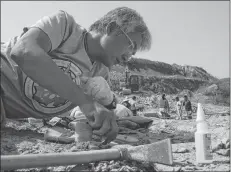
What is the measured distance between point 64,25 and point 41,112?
667mm

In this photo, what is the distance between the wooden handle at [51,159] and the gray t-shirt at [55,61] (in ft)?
2.34

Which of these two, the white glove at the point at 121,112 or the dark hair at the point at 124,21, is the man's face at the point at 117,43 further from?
the white glove at the point at 121,112

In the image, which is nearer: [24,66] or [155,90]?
[24,66]

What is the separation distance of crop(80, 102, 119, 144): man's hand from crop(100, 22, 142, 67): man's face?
0.58 metres

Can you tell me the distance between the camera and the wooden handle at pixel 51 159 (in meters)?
1.14

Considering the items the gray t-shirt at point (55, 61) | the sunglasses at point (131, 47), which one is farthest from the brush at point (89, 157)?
the sunglasses at point (131, 47)

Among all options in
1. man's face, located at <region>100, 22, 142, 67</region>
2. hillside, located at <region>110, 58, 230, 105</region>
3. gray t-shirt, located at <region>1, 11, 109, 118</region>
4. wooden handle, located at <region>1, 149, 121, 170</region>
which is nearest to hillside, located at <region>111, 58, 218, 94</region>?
hillside, located at <region>110, 58, 230, 105</region>

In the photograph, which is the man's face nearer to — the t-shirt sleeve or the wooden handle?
the t-shirt sleeve

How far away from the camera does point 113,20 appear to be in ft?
6.78

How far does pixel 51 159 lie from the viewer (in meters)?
1.21

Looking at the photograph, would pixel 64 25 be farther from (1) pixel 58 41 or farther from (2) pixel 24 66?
(2) pixel 24 66

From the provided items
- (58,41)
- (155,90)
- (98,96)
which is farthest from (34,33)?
(155,90)

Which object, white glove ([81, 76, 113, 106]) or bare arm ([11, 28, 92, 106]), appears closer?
bare arm ([11, 28, 92, 106])

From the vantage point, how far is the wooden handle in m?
1.14
